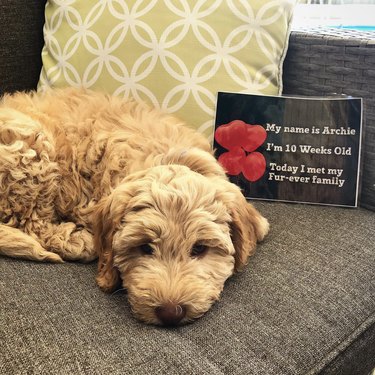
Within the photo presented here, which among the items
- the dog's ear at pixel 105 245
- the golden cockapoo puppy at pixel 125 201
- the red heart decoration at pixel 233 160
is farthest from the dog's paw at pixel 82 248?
the red heart decoration at pixel 233 160

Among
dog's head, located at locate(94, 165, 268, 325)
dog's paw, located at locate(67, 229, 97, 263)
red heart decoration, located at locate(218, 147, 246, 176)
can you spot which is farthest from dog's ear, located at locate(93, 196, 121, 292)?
red heart decoration, located at locate(218, 147, 246, 176)

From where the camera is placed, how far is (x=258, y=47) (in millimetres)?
1820

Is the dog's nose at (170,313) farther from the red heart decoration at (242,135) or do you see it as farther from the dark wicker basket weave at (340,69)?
the dark wicker basket weave at (340,69)

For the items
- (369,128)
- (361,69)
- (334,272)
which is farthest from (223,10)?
(334,272)

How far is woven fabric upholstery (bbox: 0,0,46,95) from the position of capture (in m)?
2.06

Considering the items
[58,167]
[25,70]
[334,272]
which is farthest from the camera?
[25,70]

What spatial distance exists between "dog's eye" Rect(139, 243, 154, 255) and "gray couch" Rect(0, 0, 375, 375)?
139 millimetres

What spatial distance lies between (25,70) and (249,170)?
1098 millimetres

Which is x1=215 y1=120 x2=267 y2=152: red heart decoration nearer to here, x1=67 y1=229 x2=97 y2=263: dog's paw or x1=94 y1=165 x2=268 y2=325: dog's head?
x1=94 y1=165 x2=268 y2=325: dog's head

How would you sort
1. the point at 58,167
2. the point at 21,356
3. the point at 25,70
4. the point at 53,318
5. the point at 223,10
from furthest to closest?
1. the point at 25,70
2. the point at 223,10
3. the point at 58,167
4. the point at 53,318
5. the point at 21,356

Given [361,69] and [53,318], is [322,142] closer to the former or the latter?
[361,69]

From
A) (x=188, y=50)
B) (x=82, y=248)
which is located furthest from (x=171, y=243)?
(x=188, y=50)

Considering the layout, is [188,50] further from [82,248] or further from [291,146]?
[82,248]

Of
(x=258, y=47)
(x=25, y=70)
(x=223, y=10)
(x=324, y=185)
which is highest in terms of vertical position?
(x=223, y=10)
